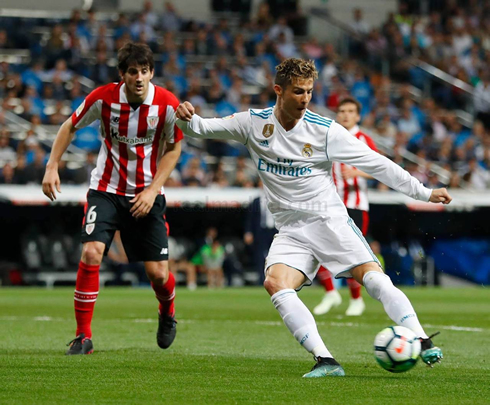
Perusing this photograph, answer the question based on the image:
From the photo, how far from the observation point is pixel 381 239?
2145 centimetres

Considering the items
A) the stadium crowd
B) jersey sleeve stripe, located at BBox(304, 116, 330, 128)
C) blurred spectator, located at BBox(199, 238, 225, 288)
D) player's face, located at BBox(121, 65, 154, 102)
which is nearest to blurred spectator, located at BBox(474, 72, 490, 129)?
the stadium crowd

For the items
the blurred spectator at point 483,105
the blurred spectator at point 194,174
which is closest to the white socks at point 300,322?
the blurred spectator at point 194,174

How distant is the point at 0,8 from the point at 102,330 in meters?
18.5

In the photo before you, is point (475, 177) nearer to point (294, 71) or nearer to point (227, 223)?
point (227, 223)

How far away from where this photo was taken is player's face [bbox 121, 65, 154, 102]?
6957mm

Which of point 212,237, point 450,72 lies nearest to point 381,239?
point 212,237

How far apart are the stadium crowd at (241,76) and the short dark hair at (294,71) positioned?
1299cm

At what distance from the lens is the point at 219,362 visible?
6.58 metres

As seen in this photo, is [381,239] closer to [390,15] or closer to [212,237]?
[212,237]

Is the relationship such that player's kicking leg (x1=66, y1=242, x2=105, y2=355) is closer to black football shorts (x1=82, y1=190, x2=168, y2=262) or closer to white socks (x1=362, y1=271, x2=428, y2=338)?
black football shorts (x1=82, y1=190, x2=168, y2=262)

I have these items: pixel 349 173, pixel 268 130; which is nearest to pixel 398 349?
pixel 268 130

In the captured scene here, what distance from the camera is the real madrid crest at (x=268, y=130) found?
20.4 feet

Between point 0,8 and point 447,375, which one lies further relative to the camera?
point 0,8

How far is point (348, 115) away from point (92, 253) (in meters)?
4.67
